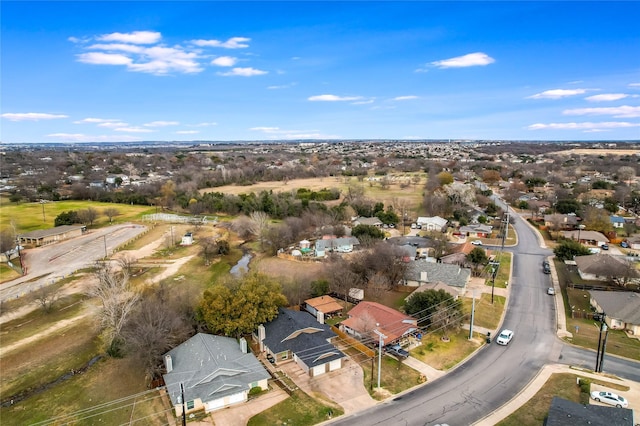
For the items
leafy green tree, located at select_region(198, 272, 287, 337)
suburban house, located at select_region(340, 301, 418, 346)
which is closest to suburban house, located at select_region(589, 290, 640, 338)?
suburban house, located at select_region(340, 301, 418, 346)

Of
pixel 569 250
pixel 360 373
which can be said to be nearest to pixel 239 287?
pixel 360 373

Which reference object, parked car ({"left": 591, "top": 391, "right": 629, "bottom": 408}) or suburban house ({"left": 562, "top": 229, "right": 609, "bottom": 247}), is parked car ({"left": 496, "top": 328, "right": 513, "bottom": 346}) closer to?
parked car ({"left": 591, "top": 391, "right": 629, "bottom": 408})

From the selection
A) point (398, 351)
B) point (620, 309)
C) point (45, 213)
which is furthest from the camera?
point (45, 213)

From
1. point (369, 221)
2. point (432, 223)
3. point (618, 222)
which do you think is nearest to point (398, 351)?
point (369, 221)

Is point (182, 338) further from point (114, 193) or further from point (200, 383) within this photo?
point (114, 193)

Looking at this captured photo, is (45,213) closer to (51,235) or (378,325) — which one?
(51,235)
